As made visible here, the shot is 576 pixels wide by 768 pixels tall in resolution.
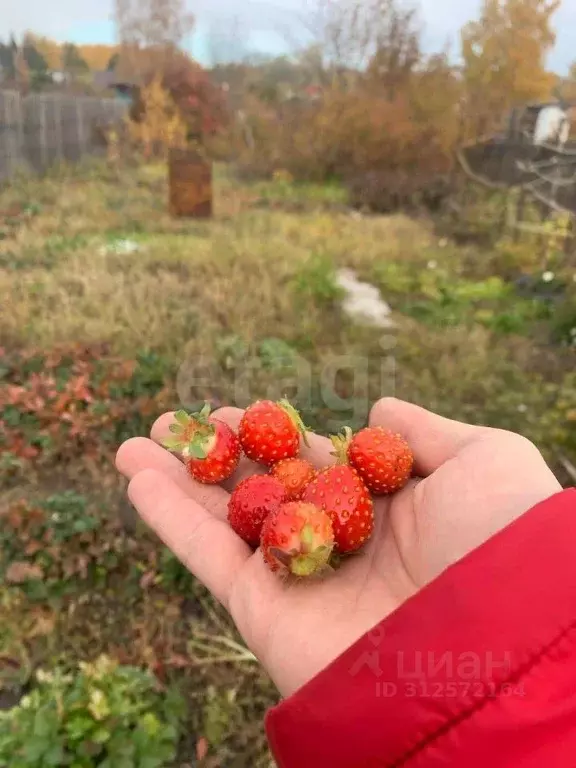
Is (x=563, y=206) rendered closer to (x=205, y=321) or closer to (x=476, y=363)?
(x=476, y=363)

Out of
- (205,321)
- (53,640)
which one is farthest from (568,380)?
(53,640)

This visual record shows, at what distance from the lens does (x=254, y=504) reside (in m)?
0.96

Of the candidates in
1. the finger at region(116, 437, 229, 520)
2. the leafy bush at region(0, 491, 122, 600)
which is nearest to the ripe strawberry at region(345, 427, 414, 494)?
the finger at region(116, 437, 229, 520)

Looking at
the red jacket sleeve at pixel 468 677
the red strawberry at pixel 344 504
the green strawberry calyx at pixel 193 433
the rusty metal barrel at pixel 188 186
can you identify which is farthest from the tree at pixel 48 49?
the red jacket sleeve at pixel 468 677

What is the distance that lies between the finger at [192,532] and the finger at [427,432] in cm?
32

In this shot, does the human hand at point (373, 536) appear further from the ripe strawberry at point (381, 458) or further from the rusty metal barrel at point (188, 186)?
the rusty metal barrel at point (188, 186)

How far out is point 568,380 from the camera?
8.21 feet

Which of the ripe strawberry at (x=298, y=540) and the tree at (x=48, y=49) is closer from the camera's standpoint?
the ripe strawberry at (x=298, y=540)

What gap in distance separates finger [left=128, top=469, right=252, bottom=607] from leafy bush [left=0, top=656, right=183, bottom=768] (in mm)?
401

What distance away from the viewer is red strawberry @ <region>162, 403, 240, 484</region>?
1069mm

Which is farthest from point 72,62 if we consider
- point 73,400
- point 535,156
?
point 535,156

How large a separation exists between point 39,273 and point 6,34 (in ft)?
4.65

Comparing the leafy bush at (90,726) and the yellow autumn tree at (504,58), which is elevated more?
the yellow autumn tree at (504,58)

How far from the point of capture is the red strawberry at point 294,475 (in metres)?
1.03
